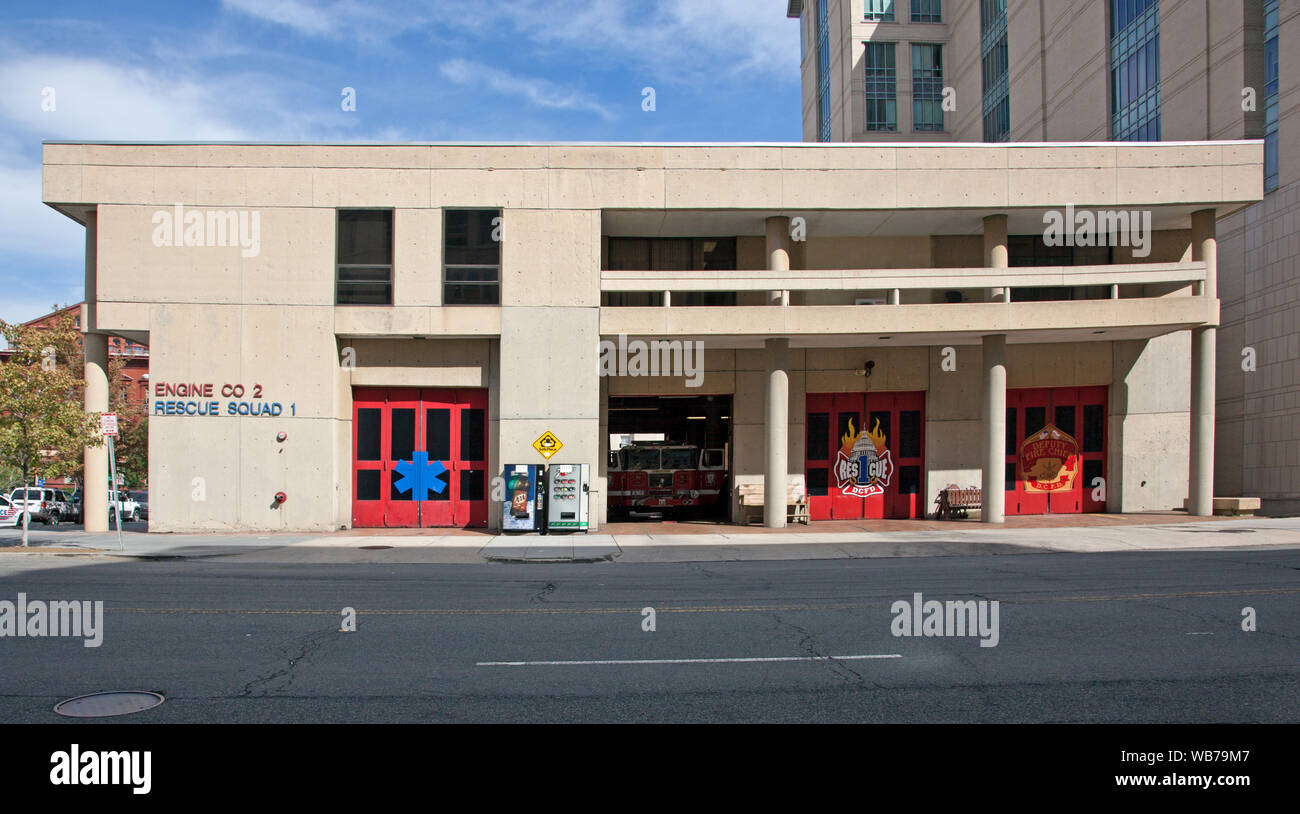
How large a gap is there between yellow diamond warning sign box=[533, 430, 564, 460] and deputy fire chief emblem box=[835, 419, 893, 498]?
28.5ft

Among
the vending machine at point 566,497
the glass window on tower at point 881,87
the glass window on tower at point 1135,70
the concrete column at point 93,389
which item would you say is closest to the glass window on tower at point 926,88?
the glass window on tower at point 881,87

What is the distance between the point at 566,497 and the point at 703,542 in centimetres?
367

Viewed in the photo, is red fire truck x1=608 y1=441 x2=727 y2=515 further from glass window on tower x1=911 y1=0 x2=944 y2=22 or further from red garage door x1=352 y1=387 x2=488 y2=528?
glass window on tower x1=911 y1=0 x2=944 y2=22

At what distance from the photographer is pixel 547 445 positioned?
2062 cm

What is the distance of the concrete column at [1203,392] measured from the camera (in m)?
22.2

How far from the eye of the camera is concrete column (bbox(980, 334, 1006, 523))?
22062 millimetres

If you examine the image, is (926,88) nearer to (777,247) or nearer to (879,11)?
(879,11)

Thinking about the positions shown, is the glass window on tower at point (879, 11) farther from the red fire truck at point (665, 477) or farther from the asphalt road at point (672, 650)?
the asphalt road at point (672, 650)

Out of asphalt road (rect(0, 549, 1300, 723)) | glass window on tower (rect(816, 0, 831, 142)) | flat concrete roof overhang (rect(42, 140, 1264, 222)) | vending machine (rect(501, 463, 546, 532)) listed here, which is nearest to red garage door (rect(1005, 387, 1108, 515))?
flat concrete roof overhang (rect(42, 140, 1264, 222))

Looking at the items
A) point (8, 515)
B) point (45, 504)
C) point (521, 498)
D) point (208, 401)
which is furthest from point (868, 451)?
point (45, 504)

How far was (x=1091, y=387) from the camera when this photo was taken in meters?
24.6

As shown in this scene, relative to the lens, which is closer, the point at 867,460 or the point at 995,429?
the point at 995,429
